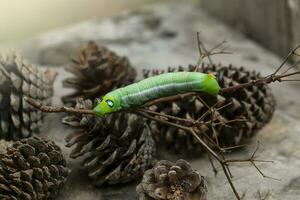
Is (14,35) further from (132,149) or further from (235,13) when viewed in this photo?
(132,149)

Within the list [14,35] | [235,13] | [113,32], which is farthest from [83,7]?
[235,13]

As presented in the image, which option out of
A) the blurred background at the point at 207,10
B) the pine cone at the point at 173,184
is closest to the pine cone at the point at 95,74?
the pine cone at the point at 173,184

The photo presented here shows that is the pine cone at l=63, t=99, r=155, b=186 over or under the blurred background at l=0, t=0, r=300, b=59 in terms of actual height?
under

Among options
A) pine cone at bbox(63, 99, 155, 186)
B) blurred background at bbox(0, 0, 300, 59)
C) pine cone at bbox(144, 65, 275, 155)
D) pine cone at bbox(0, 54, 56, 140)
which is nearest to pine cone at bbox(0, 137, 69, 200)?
pine cone at bbox(63, 99, 155, 186)

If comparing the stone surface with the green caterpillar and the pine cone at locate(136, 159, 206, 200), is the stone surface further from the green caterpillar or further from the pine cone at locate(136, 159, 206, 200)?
the green caterpillar

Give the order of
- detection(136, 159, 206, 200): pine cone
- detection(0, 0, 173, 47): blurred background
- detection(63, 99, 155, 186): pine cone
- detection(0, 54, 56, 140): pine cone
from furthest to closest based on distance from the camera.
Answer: detection(0, 0, 173, 47): blurred background, detection(0, 54, 56, 140): pine cone, detection(63, 99, 155, 186): pine cone, detection(136, 159, 206, 200): pine cone

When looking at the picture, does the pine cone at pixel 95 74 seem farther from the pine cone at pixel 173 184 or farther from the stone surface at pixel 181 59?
the pine cone at pixel 173 184
